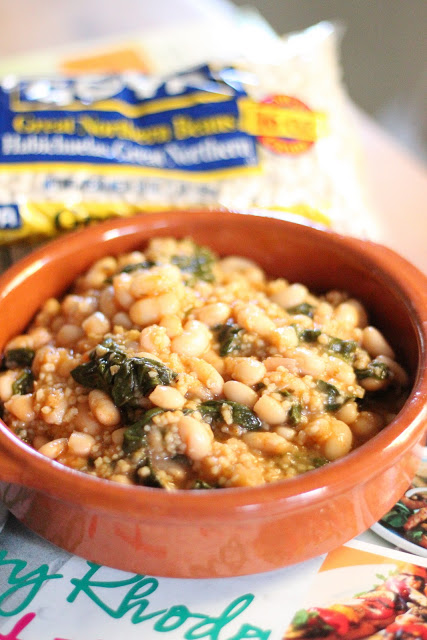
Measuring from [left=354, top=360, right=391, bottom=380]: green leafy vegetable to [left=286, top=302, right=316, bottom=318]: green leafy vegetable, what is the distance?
0.19m

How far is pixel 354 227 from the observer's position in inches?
74.7

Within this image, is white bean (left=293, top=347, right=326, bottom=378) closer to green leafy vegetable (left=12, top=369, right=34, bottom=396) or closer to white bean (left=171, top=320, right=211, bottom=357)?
white bean (left=171, top=320, right=211, bottom=357)

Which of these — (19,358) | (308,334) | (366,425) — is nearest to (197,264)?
(308,334)

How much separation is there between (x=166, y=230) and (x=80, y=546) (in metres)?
0.79

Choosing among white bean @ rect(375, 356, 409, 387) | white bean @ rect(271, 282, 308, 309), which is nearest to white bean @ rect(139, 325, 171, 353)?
white bean @ rect(271, 282, 308, 309)

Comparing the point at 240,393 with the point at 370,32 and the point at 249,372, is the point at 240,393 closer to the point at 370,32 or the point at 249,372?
the point at 249,372

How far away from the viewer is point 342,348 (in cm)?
130

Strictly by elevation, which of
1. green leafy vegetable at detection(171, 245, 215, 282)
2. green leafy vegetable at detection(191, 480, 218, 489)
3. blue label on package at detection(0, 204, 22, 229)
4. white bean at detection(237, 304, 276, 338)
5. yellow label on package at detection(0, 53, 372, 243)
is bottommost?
green leafy vegetable at detection(191, 480, 218, 489)

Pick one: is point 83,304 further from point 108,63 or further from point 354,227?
point 108,63

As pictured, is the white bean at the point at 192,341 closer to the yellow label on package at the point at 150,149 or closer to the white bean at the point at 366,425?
the white bean at the point at 366,425

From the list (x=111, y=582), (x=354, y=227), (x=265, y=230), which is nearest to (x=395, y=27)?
(x=354, y=227)

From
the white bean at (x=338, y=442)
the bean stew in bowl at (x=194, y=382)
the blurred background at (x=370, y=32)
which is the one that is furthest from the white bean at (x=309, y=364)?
the blurred background at (x=370, y=32)

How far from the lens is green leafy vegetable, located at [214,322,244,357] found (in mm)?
1259

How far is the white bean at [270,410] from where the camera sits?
1.13 meters
